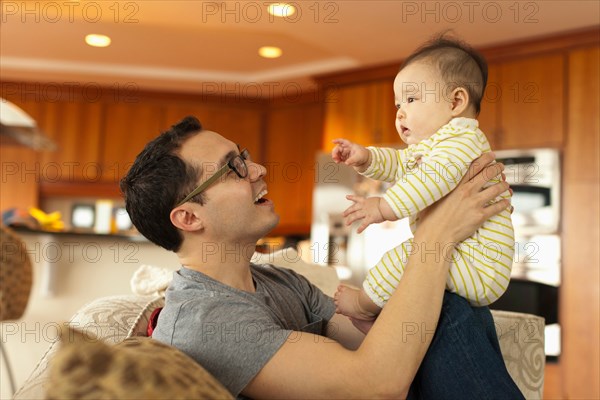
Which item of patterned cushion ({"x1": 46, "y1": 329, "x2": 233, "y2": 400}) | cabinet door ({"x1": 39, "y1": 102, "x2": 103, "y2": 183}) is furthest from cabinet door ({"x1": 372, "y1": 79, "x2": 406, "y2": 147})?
patterned cushion ({"x1": 46, "y1": 329, "x2": 233, "y2": 400})

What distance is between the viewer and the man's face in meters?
1.43

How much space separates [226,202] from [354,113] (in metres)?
3.92

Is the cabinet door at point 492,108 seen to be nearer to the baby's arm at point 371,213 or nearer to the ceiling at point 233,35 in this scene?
the ceiling at point 233,35

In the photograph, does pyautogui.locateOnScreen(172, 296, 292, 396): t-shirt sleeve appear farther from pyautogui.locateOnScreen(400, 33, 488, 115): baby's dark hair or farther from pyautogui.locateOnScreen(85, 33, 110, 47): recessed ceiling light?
pyautogui.locateOnScreen(85, 33, 110, 47): recessed ceiling light

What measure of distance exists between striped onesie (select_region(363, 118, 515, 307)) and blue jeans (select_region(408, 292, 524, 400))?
0.16 feet

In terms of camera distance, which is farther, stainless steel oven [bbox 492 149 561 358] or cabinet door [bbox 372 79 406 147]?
cabinet door [bbox 372 79 406 147]

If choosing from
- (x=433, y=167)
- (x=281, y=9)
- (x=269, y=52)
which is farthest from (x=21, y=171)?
(x=433, y=167)

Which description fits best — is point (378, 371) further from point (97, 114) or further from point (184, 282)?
point (97, 114)

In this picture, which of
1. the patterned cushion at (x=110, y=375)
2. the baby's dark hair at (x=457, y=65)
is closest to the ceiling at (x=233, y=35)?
the baby's dark hair at (x=457, y=65)

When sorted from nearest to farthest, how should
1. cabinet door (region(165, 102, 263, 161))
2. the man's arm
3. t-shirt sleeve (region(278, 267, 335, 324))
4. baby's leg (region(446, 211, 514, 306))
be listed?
1. the man's arm
2. baby's leg (region(446, 211, 514, 306))
3. t-shirt sleeve (region(278, 267, 335, 324))
4. cabinet door (region(165, 102, 263, 161))

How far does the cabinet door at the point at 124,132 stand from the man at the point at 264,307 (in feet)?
16.3

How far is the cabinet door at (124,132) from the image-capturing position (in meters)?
6.27

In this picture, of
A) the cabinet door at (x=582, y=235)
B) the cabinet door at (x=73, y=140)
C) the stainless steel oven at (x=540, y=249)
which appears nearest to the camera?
the cabinet door at (x=582, y=235)

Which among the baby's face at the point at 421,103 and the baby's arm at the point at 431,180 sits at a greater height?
the baby's face at the point at 421,103
